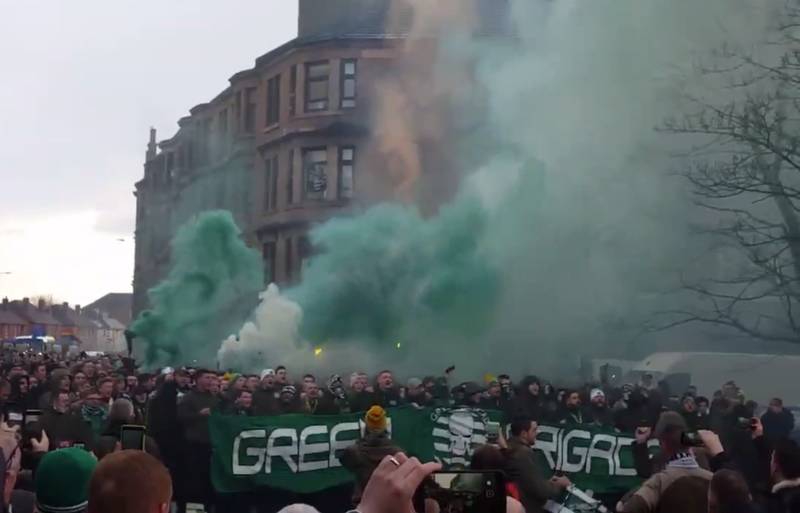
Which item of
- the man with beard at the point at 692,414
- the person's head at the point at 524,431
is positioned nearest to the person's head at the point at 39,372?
the man with beard at the point at 692,414

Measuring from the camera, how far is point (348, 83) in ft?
127

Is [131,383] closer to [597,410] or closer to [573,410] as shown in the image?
[573,410]

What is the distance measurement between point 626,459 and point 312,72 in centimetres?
3184

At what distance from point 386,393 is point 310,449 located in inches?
181

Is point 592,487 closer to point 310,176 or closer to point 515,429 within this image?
point 515,429

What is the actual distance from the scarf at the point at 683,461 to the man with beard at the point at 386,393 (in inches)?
345

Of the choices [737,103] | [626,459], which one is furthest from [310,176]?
[626,459]

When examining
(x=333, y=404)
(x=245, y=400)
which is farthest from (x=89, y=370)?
(x=333, y=404)

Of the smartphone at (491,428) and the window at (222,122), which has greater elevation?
the window at (222,122)

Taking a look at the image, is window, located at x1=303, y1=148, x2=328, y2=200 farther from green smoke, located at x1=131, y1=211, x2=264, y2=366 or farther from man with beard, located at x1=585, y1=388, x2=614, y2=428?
man with beard, located at x1=585, y1=388, x2=614, y2=428

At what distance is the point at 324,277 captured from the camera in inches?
1174

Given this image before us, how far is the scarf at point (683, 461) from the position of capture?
4.98m

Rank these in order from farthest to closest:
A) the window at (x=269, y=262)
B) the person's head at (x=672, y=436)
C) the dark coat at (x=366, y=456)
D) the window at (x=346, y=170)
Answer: the window at (x=269, y=262)
the window at (x=346, y=170)
the dark coat at (x=366, y=456)
the person's head at (x=672, y=436)

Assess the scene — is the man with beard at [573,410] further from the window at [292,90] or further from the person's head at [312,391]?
the window at [292,90]
